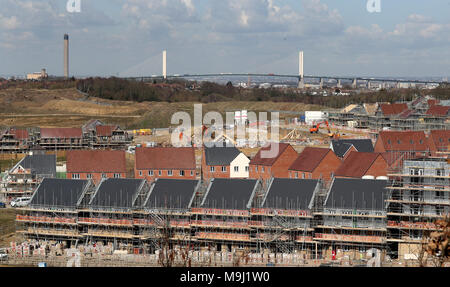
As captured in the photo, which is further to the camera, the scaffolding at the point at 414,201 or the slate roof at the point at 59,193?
the slate roof at the point at 59,193

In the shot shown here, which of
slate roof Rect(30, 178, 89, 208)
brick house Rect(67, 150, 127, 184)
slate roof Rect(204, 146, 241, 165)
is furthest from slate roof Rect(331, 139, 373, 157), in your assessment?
slate roof Rect(30, 178, 89, 208)

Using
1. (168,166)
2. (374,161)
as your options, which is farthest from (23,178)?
(374,161)

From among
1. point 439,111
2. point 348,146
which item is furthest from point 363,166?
point 439,111

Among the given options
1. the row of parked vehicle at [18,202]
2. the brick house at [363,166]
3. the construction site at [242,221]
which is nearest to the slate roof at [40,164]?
the row of parked vehicle at [18,202]

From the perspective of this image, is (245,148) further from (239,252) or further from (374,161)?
(239,252)

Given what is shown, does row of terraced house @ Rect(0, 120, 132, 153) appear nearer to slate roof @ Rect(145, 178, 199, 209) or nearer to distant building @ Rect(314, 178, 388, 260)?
slate roof @ Rect(145, 178, 199, 209)

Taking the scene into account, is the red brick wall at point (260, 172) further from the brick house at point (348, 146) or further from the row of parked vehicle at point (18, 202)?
the row of parked vehicle at point (18, 202)
